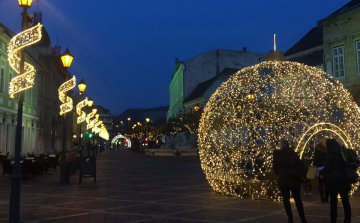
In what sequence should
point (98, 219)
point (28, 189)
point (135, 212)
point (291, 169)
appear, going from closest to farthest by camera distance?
point (291, 169), point (98, 219), point (135, 212), point (28, 189)

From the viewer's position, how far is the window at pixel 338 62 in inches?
994

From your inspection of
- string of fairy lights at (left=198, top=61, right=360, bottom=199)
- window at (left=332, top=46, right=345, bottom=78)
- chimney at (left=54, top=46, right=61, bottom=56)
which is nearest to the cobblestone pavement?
string of fairy lights at (left=198, top=61, right=360, bottom=199)

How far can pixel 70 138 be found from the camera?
62094mm

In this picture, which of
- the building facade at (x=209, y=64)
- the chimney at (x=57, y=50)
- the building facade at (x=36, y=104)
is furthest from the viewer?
the building facade at (x=209, y=64)

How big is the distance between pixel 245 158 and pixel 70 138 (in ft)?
176

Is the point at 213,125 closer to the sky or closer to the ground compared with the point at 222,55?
closer to the ground

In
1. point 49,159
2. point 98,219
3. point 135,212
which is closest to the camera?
point 98,219

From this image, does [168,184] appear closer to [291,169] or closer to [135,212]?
[135,212]

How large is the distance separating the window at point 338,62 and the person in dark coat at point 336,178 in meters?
18.9

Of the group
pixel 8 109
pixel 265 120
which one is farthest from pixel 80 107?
pixel 265 120

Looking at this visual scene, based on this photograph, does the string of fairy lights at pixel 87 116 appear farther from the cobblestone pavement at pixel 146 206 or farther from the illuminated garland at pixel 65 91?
the cobblestone pavement at pixel 146 206

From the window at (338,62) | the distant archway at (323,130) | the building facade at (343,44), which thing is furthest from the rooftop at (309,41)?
the distant archway at (323,130)

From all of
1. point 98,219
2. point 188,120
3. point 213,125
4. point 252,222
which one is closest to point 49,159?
point 213,125

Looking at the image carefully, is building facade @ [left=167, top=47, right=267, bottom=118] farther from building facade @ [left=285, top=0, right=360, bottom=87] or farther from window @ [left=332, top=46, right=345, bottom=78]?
window @ [left=332, top=46, right=345, bottom=78]
